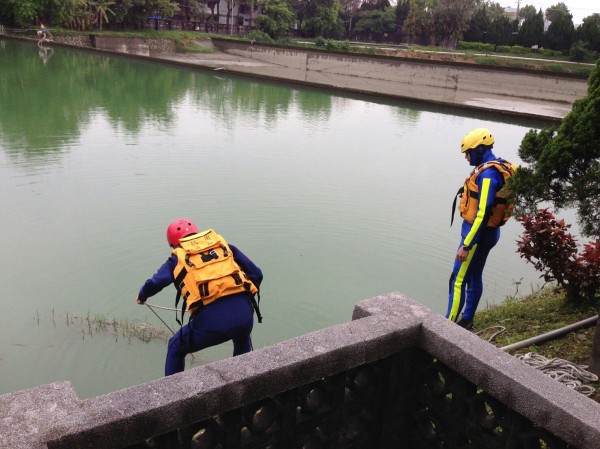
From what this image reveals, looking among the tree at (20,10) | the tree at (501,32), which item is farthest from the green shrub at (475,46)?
the tree at (20,10)

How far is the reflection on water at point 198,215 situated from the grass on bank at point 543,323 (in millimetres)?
978

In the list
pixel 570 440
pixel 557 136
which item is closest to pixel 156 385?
pixel 570 440

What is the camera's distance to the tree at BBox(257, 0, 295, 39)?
49.6m

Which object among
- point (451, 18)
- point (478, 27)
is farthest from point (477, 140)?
point (478, 27)

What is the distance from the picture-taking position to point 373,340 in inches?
99.2

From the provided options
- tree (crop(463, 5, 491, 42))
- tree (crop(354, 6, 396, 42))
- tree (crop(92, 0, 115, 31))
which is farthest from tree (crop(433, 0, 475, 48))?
tree (crop(92, 0, 115, 31))

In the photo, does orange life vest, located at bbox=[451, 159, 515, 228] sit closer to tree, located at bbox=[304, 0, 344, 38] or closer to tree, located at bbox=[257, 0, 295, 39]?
tree, located at bbox=[257, 0, 295, 39]

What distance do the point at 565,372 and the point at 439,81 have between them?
76.6 ft

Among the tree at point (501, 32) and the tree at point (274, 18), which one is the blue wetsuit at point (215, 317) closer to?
the tree at point (501, 32)

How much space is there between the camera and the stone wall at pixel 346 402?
193 centimetres

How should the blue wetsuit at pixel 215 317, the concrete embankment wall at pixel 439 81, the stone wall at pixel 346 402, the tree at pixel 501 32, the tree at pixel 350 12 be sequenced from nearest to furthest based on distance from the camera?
the stone wall at pixel 346 402 < the blue wetsuit at pixel 215 317 < the concrete embankment wall at pixel 439 81 < the tree at pixel 501 32 < the tree at pixel 350 12

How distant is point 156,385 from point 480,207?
10.2ft

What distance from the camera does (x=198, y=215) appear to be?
7.92 metres

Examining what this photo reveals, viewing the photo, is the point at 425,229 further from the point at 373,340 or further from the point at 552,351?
the point at 373,340
